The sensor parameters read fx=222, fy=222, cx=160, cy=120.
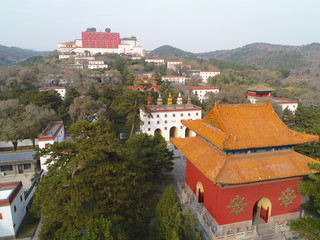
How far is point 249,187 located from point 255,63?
16621cm

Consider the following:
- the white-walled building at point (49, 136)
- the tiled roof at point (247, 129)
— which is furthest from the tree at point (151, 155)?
the white-walled building at point (49, 136)

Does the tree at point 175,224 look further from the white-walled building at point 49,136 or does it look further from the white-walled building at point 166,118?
the white-walled building at point 166,118

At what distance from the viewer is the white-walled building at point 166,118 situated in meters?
30.8

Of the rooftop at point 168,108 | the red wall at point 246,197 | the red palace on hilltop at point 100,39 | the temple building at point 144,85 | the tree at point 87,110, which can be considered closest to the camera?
the red wall at point 246,197

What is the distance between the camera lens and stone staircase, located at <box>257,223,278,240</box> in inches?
475

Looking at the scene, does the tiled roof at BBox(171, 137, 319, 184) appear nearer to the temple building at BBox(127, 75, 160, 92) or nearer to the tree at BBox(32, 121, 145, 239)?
the tree at BBox(32, 121, 145, 239)

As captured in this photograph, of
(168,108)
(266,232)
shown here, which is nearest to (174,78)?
(168,108)

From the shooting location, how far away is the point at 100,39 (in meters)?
113

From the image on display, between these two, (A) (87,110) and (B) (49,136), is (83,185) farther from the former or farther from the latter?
(A) (87,110)

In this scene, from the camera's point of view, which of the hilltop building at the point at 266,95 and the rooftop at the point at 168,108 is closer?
the rooftop at the point at 168,108

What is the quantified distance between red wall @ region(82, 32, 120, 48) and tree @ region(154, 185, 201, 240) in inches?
4451

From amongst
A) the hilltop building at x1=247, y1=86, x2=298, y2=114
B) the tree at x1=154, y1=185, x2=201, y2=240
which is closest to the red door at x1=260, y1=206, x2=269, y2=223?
the tree at x1=154, y1=185, x2=201, y2=240

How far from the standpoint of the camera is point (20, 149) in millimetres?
28266

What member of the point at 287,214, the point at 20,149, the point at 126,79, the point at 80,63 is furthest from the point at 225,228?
Answer: the point at 80,63
